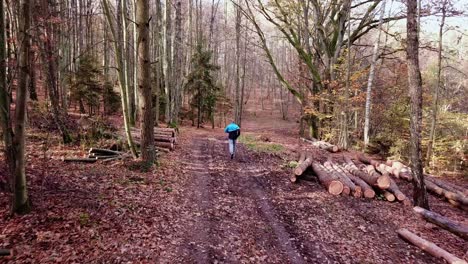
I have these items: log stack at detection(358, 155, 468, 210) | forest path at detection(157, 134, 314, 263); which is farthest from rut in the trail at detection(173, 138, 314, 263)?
log stack at detection(358, 155, 468, 210)

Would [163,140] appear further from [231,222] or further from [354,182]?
[354,182]

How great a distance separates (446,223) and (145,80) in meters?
8.97

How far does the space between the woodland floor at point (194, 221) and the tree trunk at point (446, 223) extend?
0.64 ft

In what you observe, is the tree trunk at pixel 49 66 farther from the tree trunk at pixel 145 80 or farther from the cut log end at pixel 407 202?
the cut log end at pixel 407 202

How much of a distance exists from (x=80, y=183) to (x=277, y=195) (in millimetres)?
5260

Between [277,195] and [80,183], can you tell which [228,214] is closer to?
[277,195]

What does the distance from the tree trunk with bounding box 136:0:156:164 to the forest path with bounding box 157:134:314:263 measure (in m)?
1.58

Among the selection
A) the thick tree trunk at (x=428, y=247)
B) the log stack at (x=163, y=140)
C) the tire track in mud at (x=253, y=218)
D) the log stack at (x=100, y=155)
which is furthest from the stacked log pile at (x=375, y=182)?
the log stack at (x=100, y=155)

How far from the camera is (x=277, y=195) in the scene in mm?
8586

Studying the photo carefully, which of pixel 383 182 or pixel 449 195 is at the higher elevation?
pixel 383 182

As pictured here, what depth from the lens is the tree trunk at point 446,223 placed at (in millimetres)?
6668

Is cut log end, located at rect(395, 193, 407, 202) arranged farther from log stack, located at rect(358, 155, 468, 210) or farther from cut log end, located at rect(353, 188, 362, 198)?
cut log end, located at rect(353, 188, 362, 198)

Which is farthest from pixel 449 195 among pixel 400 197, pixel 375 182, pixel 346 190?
pixel 346 190

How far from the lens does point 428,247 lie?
20.0ft
